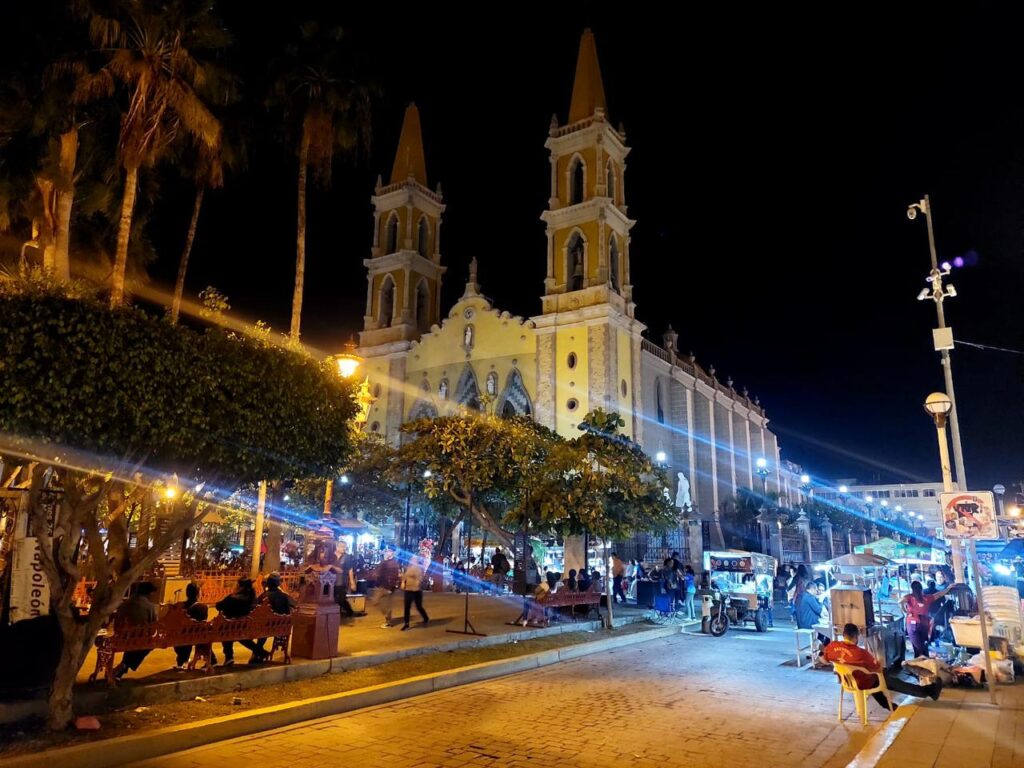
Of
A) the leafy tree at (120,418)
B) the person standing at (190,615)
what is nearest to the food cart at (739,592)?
the person standing at (190,615)

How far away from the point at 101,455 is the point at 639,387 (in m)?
32.3

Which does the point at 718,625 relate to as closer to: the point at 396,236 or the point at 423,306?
the point at 423,306

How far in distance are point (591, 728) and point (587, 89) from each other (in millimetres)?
39143

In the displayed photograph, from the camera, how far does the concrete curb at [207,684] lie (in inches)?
284

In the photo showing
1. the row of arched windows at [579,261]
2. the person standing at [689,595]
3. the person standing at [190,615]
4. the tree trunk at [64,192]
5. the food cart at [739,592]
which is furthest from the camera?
the row of arched windows at [579,261]

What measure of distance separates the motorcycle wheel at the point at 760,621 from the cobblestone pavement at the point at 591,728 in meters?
6.33

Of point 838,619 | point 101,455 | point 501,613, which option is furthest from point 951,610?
point 101,455

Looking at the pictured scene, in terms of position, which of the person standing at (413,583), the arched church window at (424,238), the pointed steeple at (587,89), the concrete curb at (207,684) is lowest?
the concrete curb at (207,684)

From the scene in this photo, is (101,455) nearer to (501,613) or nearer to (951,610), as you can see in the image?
(501,613)

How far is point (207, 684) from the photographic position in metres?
8.73

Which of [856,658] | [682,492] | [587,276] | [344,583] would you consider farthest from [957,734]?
[682,492]

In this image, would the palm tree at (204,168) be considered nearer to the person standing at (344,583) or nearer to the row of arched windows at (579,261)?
the person standing at (344,583)

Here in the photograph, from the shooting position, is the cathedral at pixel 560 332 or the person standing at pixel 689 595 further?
the cathedral at pixel 560 332

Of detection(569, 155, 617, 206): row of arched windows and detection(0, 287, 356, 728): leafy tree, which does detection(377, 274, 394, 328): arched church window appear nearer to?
detection(569, 155, 617, 206): row of arched windows
